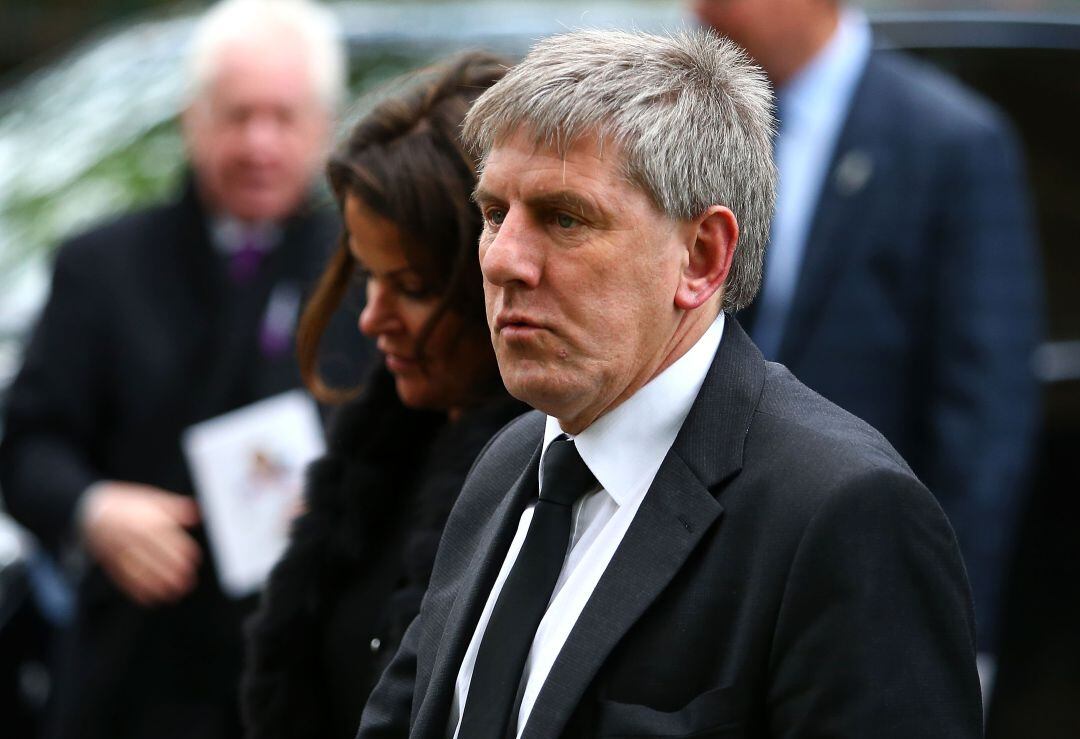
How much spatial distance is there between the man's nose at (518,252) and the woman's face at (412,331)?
0.73 metres

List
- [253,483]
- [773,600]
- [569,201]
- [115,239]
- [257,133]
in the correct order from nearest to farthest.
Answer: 1. [773,600]
2. [569,201]
3. [253,483]
4. [115,239]
5. [257,133]

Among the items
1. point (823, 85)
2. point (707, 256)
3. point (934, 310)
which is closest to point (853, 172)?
point (823, 85)

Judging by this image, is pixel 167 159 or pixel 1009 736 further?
pixel 167 159

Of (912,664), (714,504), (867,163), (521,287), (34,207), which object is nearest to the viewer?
(912,664)

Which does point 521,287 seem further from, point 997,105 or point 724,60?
point 997,105

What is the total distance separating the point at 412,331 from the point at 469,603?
0.74 meters

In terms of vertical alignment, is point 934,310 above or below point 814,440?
below

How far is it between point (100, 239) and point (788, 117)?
1687 mm

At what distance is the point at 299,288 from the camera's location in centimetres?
407

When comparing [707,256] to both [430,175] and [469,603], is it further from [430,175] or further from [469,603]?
[430,175]

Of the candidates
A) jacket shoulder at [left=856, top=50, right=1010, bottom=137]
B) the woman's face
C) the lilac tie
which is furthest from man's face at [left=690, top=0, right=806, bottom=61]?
the woman's face

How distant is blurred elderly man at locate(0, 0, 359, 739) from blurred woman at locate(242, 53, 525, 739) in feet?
3.69

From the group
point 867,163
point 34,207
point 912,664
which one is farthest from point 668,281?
point 34,207

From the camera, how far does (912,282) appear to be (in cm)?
384
